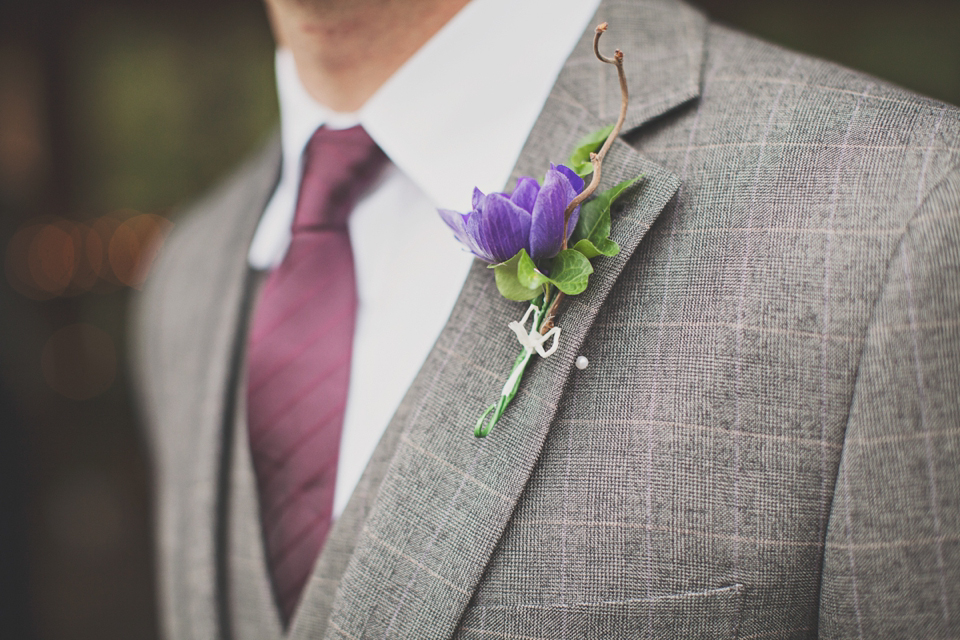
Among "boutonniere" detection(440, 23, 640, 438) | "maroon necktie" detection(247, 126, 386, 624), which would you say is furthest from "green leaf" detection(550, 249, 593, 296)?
"maroon necktie" detection(247, 126, 386, 624)

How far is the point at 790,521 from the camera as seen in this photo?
21.9 inches

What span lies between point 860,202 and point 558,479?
356 millimetres

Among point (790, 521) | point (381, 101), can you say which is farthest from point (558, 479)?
point (381, 101)

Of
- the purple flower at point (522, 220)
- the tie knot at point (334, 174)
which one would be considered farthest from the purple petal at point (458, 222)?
the tie knot at point (334, 174)

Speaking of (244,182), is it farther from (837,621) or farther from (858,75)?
A: (837,621)

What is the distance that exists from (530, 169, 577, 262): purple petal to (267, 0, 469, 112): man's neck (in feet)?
1.06

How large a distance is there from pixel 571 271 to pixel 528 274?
0.04 metres

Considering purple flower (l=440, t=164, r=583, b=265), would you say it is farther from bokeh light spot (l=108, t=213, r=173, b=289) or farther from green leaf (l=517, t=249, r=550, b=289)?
bokeh light spot (l=108, t=213, r=173, b=289)

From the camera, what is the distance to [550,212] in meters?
0.56

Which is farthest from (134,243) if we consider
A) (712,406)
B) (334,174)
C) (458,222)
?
(712,406)

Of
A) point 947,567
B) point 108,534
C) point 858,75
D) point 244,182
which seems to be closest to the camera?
point 947,567

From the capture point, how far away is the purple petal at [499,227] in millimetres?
561

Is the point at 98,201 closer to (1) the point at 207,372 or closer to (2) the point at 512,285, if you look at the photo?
(1) the point at 207,372

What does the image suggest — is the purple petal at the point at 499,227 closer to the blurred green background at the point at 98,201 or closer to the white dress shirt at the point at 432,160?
the white dress shirt at the point at 432,160
